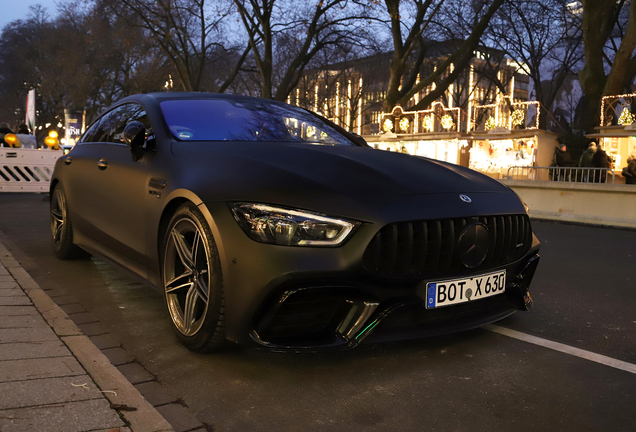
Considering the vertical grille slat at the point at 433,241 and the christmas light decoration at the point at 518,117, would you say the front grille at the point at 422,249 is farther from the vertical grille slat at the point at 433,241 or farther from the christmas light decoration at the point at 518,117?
the christmas light decoration at the point at 518,117

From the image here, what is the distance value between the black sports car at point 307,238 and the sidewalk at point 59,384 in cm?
52

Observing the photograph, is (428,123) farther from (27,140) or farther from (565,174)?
(27,140)

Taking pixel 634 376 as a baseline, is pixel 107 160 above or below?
above

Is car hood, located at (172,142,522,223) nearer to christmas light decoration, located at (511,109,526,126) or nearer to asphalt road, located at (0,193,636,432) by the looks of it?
asphalt road, located at (0,193,636,432)

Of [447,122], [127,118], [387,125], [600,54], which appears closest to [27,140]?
[127,118]

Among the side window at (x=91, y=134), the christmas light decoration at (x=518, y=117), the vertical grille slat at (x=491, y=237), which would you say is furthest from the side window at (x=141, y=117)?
the christmas light decoration at (x=518, y=117)

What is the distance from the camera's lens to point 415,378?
9.79ft

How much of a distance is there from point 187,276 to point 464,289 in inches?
56.1

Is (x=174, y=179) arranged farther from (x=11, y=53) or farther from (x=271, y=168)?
(x=11, y=53)

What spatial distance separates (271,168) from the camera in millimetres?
3076

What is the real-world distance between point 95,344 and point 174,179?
1010 mm

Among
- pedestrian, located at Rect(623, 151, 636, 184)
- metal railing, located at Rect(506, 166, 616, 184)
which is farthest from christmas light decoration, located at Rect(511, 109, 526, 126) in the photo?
metal railing, located at Rect(506, 166, 616, 184)

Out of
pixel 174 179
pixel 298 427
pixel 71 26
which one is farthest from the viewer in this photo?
pixel 71 26

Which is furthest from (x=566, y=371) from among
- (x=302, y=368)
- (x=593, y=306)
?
(x=593, y=306)
